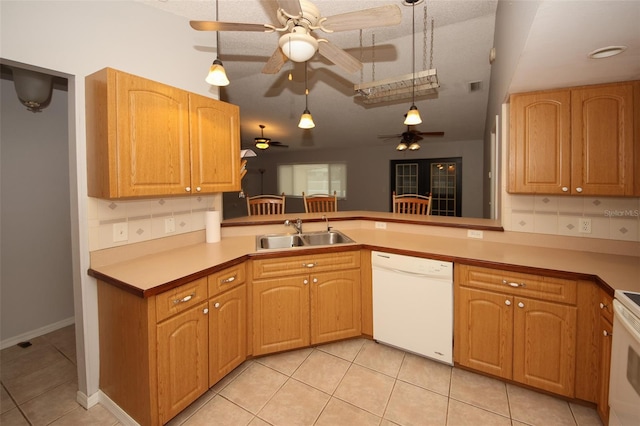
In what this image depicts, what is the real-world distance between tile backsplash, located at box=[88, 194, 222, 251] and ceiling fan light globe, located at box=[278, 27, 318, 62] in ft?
4.51

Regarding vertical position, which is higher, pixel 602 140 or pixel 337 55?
pixel 337 55

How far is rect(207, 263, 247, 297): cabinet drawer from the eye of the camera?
179cm

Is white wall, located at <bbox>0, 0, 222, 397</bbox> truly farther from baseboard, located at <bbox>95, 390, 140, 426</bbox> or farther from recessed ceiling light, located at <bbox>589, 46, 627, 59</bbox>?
recessed ceiling light, located at <bbox>589, 46, 627, 59</bbox>

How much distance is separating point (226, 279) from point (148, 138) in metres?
0.97

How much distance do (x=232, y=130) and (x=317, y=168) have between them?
663cm

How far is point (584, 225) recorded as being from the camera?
6.79 feet

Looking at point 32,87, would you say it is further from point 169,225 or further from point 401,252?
point 401,252

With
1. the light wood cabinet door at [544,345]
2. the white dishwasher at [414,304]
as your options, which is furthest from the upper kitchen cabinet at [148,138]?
the light wood cabinet door at [544,345]

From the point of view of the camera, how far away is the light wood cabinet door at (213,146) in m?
2.03

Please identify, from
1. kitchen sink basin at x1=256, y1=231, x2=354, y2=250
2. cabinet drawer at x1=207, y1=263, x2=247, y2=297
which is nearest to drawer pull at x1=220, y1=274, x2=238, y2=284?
cabinet drawer at x1=207, y1=263, x2=247, y2=297

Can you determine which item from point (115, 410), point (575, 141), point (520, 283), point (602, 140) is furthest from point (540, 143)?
point (115, 410)

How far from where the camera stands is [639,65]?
1538mm

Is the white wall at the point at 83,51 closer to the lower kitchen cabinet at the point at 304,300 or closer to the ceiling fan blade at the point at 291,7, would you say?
the lower kitchen cabinet at the point at 304,300

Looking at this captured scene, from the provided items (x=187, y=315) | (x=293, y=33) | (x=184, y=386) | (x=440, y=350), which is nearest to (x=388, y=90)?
(x=293, y=33)
